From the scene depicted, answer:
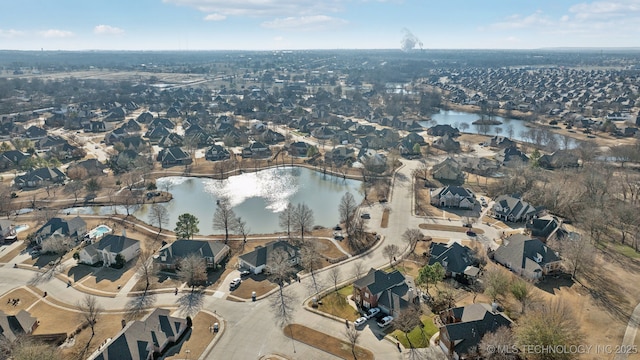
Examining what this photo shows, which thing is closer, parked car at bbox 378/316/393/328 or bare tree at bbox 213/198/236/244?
parked car at bbox 378/316/393/328

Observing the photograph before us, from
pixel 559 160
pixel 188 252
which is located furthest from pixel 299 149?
pixel 559 160

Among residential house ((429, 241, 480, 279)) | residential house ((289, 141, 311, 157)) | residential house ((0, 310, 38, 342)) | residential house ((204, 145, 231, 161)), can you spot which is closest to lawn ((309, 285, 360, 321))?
residential house ((429, 241, 480, 279))

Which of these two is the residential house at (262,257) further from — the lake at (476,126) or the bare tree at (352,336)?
the lake at (476,126)

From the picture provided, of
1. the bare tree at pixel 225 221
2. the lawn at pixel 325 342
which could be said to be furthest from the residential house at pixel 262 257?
the lawn at pixel 325 342

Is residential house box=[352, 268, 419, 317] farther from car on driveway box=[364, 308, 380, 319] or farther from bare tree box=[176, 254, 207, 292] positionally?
bare tree box=[176, 254, 207, 292]

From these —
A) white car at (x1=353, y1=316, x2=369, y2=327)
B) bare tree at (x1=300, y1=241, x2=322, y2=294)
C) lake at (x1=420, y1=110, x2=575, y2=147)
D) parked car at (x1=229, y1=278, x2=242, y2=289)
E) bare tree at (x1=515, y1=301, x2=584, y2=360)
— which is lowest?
white car at (x1=353, y1=316, x2=369, y2=327)

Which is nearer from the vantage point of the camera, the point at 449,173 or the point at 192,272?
the point at 192,272

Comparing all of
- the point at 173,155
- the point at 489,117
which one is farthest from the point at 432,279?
the point at 489,117

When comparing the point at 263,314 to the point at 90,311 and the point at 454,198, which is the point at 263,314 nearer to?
the point at 90,311
